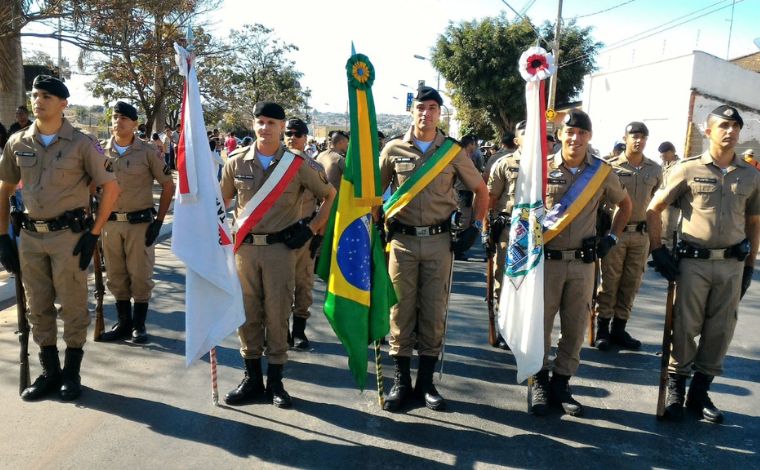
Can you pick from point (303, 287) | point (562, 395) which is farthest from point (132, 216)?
point (562, 395)

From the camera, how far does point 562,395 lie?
13.7 feet

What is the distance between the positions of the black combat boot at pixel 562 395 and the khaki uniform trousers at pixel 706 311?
0.82 metres

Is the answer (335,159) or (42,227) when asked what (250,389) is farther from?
(335,159)

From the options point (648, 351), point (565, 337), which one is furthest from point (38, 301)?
point (648, 351)

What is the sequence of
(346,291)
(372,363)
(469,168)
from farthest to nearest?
(372,363), (469,168), (346,291)

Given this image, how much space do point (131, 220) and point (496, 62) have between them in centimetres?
2575

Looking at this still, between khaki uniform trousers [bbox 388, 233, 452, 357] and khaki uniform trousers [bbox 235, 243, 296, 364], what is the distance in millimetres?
798

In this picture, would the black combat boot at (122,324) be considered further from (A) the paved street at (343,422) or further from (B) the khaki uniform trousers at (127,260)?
(A) the paved street at (343,422)

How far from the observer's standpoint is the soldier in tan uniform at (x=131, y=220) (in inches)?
210

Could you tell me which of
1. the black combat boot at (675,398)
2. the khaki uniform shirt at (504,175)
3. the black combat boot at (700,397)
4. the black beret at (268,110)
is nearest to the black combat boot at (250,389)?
the black beret at (268,110)

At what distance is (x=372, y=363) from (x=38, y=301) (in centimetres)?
277

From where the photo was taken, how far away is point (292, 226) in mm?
4148

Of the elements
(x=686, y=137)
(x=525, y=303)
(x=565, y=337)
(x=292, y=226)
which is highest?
(x=686, y=137)

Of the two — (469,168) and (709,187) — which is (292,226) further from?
(709,187)
